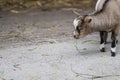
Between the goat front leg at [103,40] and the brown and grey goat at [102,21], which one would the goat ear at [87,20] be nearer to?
the brown and grey goat at [102,21]

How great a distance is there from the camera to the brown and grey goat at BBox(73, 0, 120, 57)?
194 inches

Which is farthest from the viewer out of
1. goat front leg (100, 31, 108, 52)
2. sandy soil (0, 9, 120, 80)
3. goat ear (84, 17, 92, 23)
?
goat front leg (100, 31, 108, 52)

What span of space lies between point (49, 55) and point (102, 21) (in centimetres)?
96

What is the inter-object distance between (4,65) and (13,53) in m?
0.54

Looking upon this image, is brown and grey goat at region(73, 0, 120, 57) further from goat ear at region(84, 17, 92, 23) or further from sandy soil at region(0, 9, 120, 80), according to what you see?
sandy soil at region(0, 9, 120, 80)

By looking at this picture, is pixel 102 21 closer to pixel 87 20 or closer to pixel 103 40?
pixel 87 20

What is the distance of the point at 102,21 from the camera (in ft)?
16.5

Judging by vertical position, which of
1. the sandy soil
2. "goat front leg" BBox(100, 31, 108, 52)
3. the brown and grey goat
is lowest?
the sandy soil

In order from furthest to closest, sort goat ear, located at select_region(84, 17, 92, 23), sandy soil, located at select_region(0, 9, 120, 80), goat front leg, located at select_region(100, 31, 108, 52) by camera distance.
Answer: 1. goat front leg, located at select_region(100, 31, 108, 52)
2. goat ear, located at select_region(84, 17, 92, 23)
3. sandy soil, located at select_region(0, 9, 120, 80)

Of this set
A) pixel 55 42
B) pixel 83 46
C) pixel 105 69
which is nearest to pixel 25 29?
pixel 55 42

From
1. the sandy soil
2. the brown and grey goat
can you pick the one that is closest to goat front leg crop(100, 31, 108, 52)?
the sandy soil

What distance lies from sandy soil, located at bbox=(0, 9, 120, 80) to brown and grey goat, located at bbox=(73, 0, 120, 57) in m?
0.41

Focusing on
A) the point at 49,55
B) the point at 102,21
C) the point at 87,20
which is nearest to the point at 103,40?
the point at 102,21

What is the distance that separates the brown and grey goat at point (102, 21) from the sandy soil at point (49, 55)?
41cm
